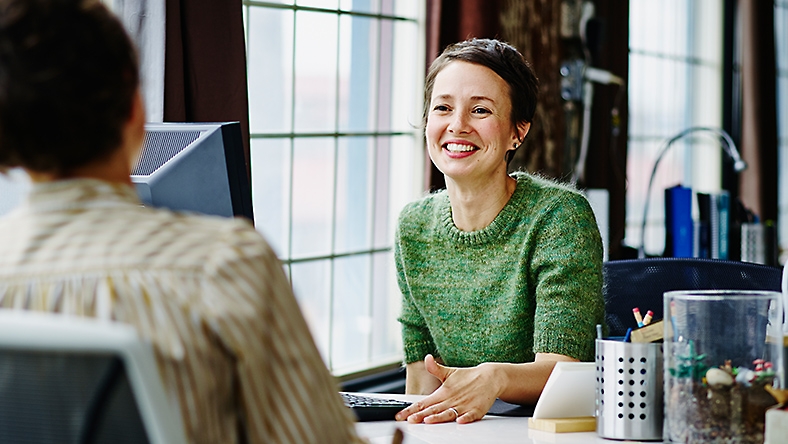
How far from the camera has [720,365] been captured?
1.20 meters

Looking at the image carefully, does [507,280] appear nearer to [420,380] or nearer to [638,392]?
[420,380]

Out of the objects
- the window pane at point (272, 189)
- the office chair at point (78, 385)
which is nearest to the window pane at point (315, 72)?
the window pane at point (272, 189)

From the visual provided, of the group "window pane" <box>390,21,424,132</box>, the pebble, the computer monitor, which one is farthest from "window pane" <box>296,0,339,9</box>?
the pebble

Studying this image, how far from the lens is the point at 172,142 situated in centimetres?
128

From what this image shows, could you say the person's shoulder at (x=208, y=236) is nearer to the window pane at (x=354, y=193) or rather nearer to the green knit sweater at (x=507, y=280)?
the green knit sweater at (x=507, y=280)

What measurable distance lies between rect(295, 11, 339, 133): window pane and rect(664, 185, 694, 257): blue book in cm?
130

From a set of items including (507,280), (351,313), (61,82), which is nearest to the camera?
(61,82)

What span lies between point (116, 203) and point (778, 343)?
33.4 inches

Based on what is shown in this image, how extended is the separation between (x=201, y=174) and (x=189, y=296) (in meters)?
0.49

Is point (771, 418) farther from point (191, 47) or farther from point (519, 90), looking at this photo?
point (191, 47)

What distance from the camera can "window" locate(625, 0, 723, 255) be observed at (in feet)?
15.1

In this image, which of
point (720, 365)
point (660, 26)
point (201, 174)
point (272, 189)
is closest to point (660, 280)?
point (720, 365)

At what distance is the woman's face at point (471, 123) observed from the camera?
1.97 metres

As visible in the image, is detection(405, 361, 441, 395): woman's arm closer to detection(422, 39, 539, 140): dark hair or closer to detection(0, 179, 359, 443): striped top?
detection(422, 39, 539, 140): dark hair
